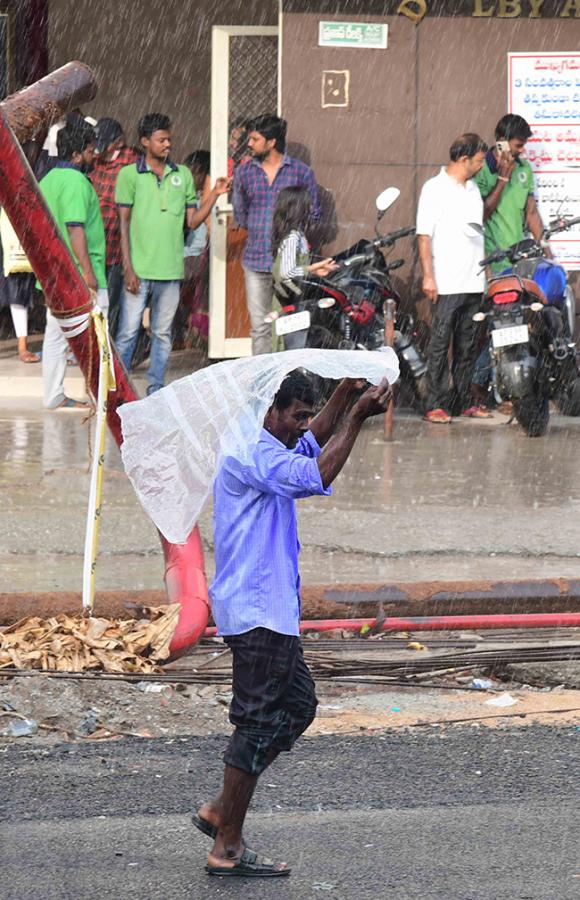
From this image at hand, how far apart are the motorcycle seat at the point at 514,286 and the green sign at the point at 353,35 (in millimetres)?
2406

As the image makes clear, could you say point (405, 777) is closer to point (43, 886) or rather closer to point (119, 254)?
point (43, 886)

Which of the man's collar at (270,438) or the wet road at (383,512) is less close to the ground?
the man's collar at (270,438)

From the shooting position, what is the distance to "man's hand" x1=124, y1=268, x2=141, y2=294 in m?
12.5

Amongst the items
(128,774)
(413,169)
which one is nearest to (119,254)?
(413,169)

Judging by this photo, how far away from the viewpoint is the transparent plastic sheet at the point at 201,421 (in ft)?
15.7

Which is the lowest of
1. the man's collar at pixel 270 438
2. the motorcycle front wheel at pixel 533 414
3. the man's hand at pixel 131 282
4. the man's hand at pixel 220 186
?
the motorcycle front wheel at pixel 533 414

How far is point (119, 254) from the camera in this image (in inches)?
526

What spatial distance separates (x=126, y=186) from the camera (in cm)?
1255

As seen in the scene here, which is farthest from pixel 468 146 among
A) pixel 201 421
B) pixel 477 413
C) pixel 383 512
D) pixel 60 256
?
pixel 201 421

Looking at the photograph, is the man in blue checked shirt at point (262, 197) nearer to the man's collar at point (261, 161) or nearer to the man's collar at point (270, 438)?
the man's collar at point (261, 161)

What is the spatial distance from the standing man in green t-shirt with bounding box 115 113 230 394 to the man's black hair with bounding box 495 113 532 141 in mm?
2481

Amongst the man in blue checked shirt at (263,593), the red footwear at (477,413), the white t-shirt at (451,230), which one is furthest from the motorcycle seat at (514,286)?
the man in blue checked shirt at (263,593)

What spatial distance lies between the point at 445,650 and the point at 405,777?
172 cm

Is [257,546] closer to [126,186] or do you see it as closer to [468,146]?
[468,146]
